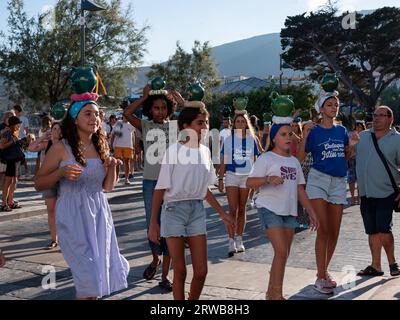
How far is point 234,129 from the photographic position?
7410 millimetres

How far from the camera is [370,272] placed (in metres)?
5.99

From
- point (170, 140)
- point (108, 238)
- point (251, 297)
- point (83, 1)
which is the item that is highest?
point (83, 1)

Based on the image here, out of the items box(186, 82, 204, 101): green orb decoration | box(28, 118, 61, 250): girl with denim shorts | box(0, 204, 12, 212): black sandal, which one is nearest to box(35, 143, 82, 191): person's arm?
box(186, 82, 204, 101): green orb decoration

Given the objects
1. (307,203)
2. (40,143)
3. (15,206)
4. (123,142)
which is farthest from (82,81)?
(123,142)

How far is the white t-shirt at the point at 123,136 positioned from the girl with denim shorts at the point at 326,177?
9657 mm

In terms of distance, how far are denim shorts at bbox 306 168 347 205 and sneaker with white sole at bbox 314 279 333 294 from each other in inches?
30.4

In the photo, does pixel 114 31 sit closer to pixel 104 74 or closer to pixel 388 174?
pixel 104 74

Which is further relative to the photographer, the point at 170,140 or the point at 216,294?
the point at 170,140

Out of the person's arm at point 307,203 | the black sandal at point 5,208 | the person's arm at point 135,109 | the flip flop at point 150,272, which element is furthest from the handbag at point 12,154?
the person's arm at point 307,203

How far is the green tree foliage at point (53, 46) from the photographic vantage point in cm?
2512

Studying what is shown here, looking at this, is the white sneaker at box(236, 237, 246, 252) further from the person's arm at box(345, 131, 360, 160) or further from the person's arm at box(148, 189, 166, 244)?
the person's arm at box(148, 189, 166, 244)

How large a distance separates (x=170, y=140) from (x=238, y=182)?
1859mm

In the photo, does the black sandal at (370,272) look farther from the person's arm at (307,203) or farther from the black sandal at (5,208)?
the black sandal at (5,208)
